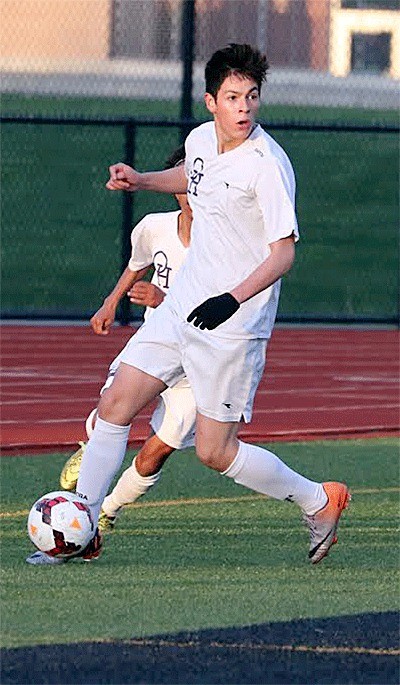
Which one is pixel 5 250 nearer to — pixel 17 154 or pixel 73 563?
pixel 17 154

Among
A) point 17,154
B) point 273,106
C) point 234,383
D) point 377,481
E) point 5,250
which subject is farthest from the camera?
point 273,106

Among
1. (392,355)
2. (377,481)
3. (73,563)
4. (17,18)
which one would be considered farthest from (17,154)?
(73,563)

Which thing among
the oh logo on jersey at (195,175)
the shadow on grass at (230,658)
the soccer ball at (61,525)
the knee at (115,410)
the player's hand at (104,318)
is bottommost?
the soccer ball at (61,525)

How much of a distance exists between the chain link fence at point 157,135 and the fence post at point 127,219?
0.02m

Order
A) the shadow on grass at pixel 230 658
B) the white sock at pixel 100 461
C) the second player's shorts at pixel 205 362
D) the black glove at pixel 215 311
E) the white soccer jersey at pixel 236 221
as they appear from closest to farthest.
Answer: the shadow on grass at pixel 230 658 → the black glove at pixel 215 311 → the white soccer jersey at pixel 236 221 → the second player's shorts at pixel 205 362 → the white sock at pixel 100 461

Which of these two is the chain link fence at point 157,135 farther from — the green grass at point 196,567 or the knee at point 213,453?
the knee at point 213,453

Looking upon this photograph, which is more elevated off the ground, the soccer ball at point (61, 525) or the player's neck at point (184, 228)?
the player's neck at point (184, 228)

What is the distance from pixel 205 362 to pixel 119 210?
18283 millimetres

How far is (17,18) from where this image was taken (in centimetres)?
2428

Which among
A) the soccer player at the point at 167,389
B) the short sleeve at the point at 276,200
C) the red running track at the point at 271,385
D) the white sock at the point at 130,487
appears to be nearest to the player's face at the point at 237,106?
Result: the short sleeve at the point at 276,200

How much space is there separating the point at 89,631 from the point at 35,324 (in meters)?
11.4

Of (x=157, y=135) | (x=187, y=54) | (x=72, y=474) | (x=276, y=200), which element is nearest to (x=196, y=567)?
(x=72, y=474)

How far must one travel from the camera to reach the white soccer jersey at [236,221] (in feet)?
23.6

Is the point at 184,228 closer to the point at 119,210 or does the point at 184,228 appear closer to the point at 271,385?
the point at 271,385
